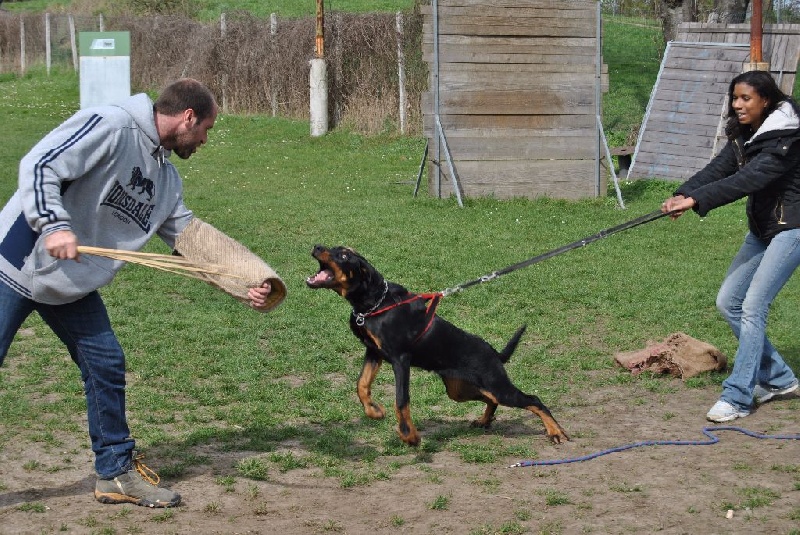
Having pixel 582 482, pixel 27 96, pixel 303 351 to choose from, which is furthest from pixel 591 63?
pixel 27 96

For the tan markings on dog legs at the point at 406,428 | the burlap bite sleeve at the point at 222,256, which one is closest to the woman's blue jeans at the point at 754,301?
the tan markings on dog legs at the point at 406,428

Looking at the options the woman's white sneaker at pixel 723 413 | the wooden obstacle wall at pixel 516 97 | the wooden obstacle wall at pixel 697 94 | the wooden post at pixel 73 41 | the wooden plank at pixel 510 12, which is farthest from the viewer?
the wooden post at pixel 73 41

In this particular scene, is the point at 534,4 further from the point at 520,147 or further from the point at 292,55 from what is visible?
the point at 292,55

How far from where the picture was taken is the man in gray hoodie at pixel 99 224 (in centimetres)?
414

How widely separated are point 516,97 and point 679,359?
782cm

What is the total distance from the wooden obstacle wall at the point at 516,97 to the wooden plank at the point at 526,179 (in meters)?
0.01

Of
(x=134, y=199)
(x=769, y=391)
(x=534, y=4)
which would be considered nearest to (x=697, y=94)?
(x=534, y=4)

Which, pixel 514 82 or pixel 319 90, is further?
pixel 319 90

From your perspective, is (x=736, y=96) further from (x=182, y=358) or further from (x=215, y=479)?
(x=182, y=358)

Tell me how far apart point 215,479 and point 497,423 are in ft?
6.39

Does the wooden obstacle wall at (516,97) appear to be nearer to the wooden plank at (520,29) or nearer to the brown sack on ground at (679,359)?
the wooden plank at (520,29)

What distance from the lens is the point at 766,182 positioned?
19.2ft

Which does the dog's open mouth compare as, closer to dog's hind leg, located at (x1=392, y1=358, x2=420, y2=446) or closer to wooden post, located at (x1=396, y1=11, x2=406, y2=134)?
dog's hind leg, located at (x1=392, y1=358, x2=420, y2=446)

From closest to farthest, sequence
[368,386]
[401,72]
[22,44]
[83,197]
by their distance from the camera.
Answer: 1. [83,197]
2. [368,386]
3. [401,72]
4. [22,44]
